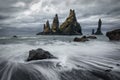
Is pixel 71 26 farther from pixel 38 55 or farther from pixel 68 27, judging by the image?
pixel 38 55

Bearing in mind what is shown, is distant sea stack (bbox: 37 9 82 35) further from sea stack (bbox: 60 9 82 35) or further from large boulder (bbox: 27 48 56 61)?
large boulder (bbox: 27 48 56 61)

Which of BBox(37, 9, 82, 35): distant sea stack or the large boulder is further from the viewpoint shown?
BBox(37, 9, 82, 35): distant sea stack

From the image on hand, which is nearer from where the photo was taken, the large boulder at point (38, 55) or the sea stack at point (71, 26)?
the large boulder at point (38, 55)

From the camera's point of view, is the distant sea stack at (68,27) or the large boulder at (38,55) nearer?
the large boulder at (38,55)

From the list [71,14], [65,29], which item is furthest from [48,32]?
[71,14]

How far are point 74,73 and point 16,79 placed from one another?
2595 mm

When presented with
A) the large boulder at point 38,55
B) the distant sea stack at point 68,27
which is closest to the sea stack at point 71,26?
the distant sea stack at point 68,27

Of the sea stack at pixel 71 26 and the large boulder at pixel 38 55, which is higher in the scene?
the sea stack at pixel 71 26

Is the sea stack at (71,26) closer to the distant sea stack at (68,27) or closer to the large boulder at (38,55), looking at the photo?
the distant sea stack at (68,27)

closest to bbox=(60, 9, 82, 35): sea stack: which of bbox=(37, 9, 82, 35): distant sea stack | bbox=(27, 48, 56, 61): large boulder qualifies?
bbox=(37, 9, 82, 35): distant sea stack

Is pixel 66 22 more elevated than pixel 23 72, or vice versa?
pixel 66 22

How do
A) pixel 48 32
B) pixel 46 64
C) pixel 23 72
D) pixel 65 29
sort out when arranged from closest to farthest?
pixel 23 72, pixel 46 64, pixel 65 29, pixel 48 32

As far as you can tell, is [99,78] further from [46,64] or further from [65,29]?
[65,29]

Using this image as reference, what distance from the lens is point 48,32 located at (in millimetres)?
112875
